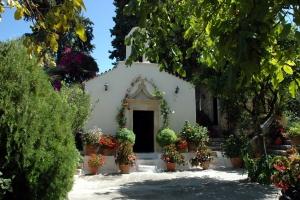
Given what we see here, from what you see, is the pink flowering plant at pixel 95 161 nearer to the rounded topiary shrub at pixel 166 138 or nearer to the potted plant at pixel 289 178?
the rounded topiary shrub at pixel 166 138

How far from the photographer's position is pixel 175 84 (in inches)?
480

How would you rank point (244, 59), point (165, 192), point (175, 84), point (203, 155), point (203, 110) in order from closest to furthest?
point (244, 59), point (165, 192), point (203, 155), point (175, 84), point (203, 110)

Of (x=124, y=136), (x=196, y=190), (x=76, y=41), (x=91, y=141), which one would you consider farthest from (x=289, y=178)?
(x=76, y=41)

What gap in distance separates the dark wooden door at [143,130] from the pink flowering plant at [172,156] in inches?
74.9

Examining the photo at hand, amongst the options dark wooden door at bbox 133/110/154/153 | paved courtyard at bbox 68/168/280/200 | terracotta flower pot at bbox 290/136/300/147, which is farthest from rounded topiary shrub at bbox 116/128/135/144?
terracotta flower pot at bbox 290/136/300/147

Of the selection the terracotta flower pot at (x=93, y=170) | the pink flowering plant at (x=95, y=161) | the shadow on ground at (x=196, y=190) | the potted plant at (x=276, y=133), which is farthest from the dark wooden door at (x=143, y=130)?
the potted plant at (x=276, y=133)

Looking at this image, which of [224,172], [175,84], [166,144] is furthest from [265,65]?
[175,84]

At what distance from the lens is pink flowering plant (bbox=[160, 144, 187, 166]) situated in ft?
32.5

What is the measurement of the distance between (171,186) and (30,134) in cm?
493

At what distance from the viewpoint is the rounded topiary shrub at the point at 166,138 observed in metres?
10.6

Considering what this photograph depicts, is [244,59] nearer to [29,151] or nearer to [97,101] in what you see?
[29,151]

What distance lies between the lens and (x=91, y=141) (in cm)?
1016

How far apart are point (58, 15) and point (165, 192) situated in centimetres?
507

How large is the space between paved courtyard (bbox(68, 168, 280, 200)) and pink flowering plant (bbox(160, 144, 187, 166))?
1.39 ft
